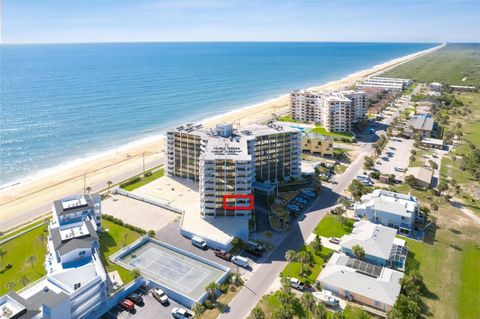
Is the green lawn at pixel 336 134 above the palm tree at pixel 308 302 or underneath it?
above

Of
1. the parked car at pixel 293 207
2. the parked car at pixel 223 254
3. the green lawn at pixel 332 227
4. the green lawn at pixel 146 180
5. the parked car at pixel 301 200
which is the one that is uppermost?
the green lawn at pixel 146 180

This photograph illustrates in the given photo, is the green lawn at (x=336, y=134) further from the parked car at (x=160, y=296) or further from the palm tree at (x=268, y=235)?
the parked car at (x=160, y=296)

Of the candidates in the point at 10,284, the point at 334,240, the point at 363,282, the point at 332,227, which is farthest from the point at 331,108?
the point at 10,284

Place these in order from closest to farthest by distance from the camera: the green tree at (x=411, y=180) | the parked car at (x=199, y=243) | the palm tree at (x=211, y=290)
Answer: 1. the palm tree at (x=211, y=290)
2. the parked car at (x=199, y=243)
3. the green tree at (x=411, y=180)

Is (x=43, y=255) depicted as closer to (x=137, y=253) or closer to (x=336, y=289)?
(x=137, y=253)

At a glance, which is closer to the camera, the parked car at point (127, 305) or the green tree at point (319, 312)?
the green tree at point (319, 312)

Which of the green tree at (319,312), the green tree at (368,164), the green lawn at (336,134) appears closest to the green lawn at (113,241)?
the green tree at (319,312)

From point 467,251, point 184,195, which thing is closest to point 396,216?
point 467,251

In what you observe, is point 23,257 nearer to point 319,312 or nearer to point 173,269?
point 173,269
